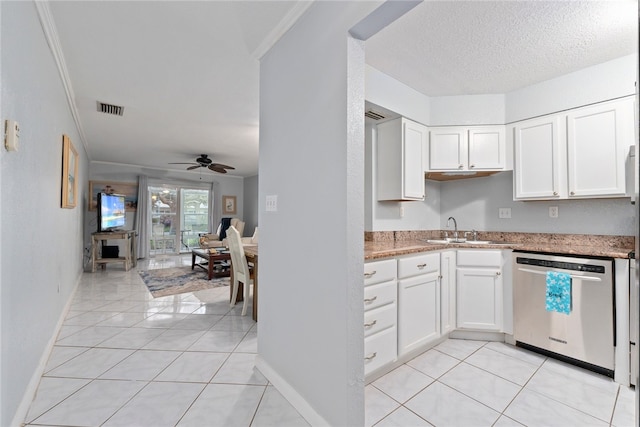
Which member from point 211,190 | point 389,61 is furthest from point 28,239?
point 211,190

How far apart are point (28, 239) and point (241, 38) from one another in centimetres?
185

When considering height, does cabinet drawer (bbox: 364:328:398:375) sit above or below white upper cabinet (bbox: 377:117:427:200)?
below

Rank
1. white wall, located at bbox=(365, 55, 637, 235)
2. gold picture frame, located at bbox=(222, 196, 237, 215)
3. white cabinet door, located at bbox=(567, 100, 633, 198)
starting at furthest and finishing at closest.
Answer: gold picture frame, located at bbox=(222, 196, 237, 215)
white wall, located at bbox=(365, 55, 637, 235)
white cabinet door, located at bbox=(567, 100, 633, 198)

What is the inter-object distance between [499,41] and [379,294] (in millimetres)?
1995

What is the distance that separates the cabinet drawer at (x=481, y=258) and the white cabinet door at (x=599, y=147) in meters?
0.81

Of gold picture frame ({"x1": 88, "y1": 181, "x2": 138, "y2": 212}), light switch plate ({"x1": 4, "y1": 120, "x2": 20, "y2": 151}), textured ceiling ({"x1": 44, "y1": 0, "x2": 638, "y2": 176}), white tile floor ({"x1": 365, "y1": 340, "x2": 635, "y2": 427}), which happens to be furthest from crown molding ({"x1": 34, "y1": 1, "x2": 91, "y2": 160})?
gold picture frame ({"x1": 88, "y1": 181, "x2": 138, "y2": 212})

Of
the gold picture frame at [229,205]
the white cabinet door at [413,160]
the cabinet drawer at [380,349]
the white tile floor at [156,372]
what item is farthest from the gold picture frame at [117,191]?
the cabinet drawer at [380,349]

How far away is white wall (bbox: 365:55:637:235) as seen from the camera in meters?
2.40

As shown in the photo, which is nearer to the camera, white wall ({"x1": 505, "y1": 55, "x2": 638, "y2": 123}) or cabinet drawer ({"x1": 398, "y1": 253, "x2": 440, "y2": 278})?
cabinet drawer ({"x1": 398, "y1": 253, "x2": 440, "y2": 278})

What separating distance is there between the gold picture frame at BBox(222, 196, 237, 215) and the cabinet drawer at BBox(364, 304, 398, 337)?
298 inches

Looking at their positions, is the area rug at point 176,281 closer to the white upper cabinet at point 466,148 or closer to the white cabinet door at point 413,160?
the white cabinet door at point 413,160

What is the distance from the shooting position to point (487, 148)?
291 cm

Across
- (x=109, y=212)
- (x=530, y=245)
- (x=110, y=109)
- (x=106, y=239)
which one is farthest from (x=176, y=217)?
(x=530, y=245)

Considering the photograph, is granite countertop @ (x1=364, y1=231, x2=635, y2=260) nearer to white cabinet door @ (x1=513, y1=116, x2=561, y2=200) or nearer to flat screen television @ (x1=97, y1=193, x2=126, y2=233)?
white cabinet door @ (x1=513, y1=116, x2=561, y2=200)
